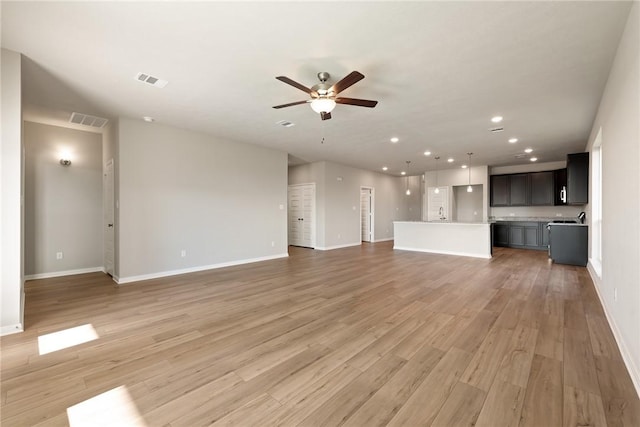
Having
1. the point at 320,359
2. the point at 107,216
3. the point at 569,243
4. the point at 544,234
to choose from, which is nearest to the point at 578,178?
the point at 569,243

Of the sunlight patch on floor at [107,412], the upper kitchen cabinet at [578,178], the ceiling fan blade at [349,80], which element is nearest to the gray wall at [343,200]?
the ceiling fan blade at [349,80]

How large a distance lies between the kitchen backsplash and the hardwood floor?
17.7ft

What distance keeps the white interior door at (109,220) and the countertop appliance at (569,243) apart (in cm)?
939

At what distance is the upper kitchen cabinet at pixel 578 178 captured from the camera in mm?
5379

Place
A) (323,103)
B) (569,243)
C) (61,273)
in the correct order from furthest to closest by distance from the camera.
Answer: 1. (569,243)
2. (61,273)
3. (323,103)

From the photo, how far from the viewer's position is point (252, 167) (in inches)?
252

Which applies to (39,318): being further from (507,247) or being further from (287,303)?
(507,247)

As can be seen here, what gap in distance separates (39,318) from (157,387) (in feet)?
8.17

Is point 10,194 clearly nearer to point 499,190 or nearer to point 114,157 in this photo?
point 114,157

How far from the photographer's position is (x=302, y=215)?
9016mm

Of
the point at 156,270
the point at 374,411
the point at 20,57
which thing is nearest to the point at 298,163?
the point at 156,270

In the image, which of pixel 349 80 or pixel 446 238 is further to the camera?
pixel 446 238

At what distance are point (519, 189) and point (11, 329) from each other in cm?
1158

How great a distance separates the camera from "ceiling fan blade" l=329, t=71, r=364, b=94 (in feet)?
8.31
